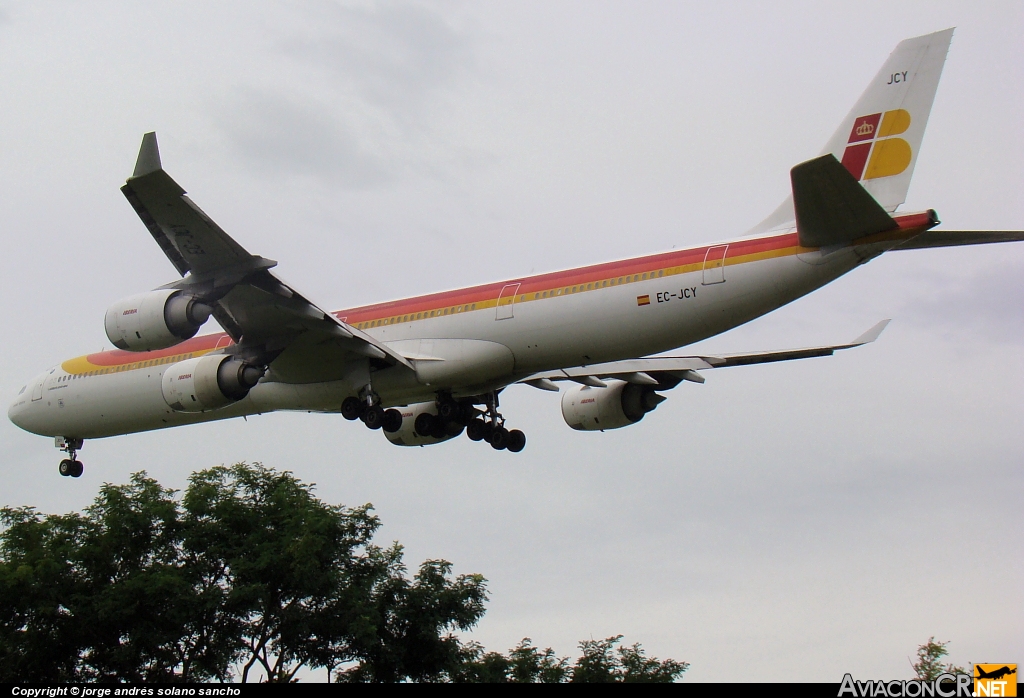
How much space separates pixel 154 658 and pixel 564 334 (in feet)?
69.7

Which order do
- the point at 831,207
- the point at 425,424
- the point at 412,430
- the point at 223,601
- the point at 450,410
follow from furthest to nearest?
the point at 223,601 < the point at 412,430 < the point at 425,424 < the point at 450,410 < the point at 831,207

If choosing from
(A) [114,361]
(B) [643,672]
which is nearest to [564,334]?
(A) [114,361]

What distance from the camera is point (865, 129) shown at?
2055 centimetres

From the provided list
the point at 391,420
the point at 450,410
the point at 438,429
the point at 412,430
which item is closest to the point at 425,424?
the point at 438,429

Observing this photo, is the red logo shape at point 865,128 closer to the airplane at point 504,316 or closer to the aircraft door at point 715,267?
the airplane at point 504,316

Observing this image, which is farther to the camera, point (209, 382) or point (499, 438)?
point (499, 438)

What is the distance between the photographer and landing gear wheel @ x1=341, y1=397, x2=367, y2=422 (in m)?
24.0

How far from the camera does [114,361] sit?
91.6 feet

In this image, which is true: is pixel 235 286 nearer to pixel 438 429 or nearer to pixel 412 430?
pixel 438 429

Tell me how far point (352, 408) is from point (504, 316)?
389 centimetres

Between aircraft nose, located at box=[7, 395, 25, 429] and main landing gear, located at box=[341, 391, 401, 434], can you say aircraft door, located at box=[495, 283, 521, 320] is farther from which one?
aircraft nose, located at box=[7, 395, 25, 429]

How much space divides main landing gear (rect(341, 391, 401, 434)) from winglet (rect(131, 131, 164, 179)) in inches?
242

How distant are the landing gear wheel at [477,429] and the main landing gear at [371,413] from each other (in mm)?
2307

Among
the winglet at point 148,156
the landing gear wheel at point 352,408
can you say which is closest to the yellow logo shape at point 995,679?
the landing gear wheel at point 352,408
